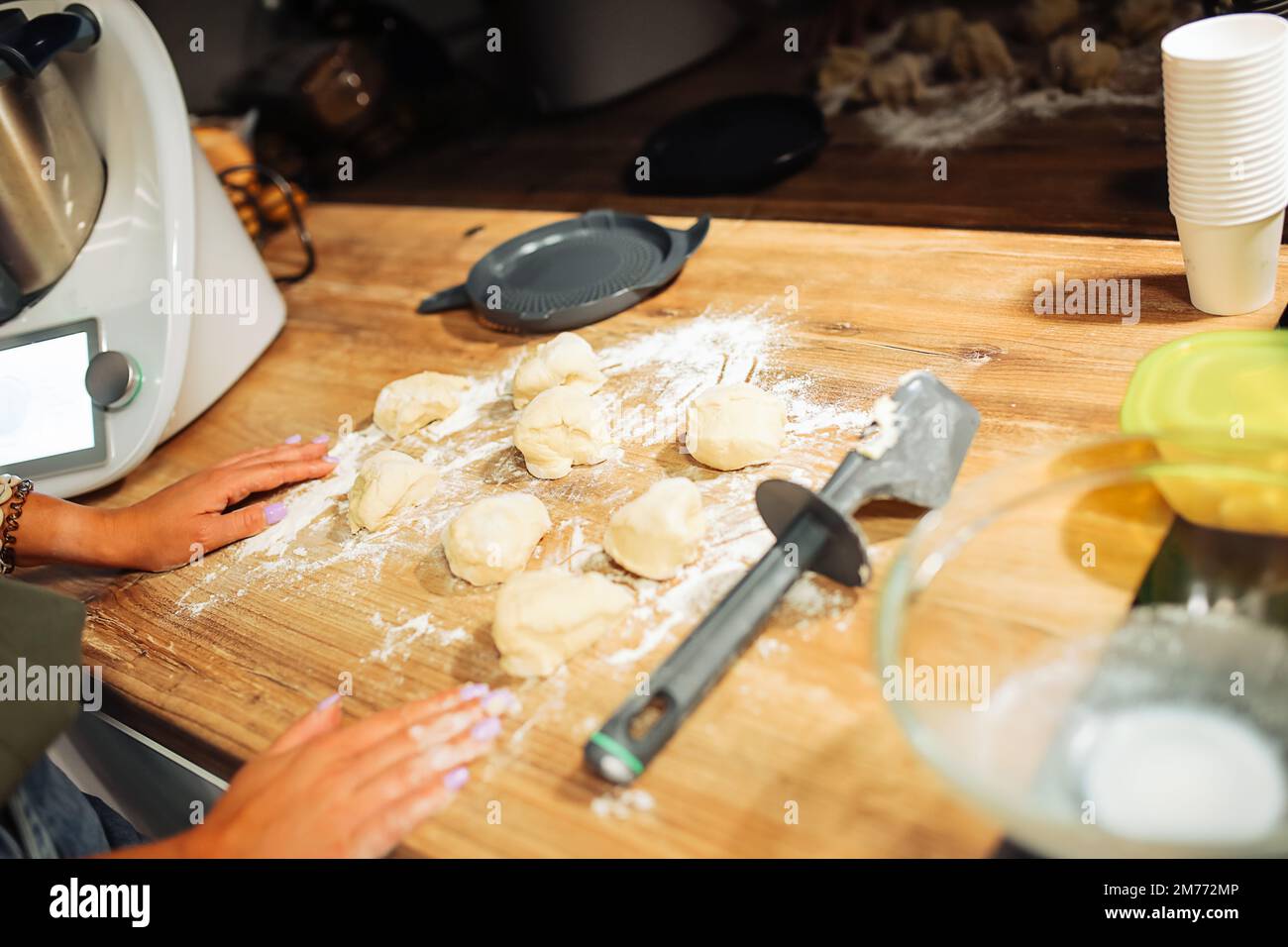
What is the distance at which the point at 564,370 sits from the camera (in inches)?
47.8

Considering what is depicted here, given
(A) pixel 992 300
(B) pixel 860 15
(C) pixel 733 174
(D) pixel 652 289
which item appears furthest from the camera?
(B) pixel 860 15

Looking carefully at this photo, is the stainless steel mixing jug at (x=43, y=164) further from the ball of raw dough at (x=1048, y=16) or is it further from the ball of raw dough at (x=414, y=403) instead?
the ball of raw dough at (x=1048, y=16)

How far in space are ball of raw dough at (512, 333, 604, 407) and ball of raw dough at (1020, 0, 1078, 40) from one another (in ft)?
3.67

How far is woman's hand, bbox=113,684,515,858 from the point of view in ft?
2.52

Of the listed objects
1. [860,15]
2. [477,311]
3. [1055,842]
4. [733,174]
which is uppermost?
[860,15]

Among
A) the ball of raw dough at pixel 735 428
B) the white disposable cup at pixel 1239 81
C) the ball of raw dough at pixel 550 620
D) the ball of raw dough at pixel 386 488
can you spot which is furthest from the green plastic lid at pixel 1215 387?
the ball of raw dough at pixel 386 488

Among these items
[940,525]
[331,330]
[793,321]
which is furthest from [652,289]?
[940,525]

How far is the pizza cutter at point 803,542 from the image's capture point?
2.54 feet

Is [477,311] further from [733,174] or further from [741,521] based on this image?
[741,521]

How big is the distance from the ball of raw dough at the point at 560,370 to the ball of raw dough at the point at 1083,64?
964 millimetres

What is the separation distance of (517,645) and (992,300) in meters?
0.72

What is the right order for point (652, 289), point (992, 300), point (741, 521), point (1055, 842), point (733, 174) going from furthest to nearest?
point (733, 174) < point (652, 289) < point (992, 300) < point (741, 521) < point (1055, 842)

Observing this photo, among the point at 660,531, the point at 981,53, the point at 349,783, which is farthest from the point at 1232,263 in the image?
the point at 349,783

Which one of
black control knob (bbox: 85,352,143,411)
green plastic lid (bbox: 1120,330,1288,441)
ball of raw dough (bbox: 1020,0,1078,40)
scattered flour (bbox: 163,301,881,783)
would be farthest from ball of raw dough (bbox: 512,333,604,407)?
ball of raw dough (bbox: 1020,0,1078,40)
